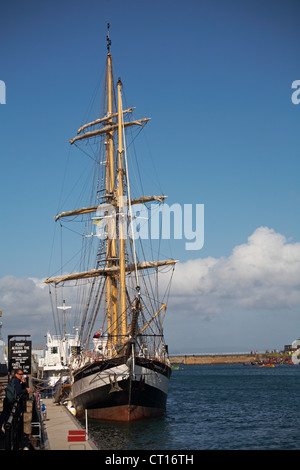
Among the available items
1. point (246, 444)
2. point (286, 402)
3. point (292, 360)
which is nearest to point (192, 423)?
point (246, 444)

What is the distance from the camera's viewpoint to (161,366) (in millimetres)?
35188

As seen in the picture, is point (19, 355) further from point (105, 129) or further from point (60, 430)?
point (105, 129)

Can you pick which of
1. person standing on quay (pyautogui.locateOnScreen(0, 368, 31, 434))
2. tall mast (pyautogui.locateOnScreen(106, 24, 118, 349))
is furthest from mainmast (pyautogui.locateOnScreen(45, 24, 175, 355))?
person standing on quay (pyautogui.locateOnScreen(0, 368, 31, 434))

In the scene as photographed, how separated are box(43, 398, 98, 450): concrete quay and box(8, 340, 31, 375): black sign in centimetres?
309

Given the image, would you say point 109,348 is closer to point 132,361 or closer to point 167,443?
point 132,361

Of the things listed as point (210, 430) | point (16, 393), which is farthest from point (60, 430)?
point (210, 430)

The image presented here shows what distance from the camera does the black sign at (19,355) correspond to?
2739 centimetres

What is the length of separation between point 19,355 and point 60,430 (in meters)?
5.32

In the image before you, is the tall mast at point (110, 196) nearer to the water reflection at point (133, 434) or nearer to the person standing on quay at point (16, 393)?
the water reflection at point (133, 434)

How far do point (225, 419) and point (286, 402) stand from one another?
48.3 ft

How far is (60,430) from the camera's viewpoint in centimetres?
2373

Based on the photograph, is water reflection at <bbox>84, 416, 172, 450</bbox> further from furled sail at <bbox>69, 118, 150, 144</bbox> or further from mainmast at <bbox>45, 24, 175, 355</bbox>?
furled sail at <bbox>69, 118, 150, 144</bbox>

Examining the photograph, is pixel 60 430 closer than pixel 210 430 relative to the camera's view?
Yes

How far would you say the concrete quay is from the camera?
19.0 m
